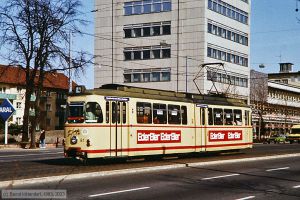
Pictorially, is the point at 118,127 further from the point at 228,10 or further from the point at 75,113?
the point at 228,10

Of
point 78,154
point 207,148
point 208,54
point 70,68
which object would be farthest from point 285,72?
point 78,154

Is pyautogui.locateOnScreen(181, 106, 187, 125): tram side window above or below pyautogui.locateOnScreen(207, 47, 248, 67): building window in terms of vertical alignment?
below

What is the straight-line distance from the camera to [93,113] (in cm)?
1930

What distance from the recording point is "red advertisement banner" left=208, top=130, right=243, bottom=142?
84.8ft

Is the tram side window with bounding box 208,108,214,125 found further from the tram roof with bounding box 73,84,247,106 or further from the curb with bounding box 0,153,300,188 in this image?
the curb with bounding box 0,153,300,188

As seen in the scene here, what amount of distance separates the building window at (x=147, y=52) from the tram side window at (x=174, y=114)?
42343 millimetres

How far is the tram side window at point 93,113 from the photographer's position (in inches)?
756

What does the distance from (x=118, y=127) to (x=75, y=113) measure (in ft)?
5.86

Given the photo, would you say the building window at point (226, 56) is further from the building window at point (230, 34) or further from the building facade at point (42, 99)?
the building facade at point (42, 99)

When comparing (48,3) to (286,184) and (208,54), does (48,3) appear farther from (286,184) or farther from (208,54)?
(286,184)

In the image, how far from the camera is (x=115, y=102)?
1995 cm

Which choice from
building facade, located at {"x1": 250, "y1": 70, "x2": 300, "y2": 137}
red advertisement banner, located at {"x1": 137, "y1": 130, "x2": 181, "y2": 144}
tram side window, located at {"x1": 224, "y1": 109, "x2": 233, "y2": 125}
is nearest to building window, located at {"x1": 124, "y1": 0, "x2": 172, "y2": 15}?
building facade, located at {"x1": 250, "y1": 70, "x2": 300, "y2": 137}

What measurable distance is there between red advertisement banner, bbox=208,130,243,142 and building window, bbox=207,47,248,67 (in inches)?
1442

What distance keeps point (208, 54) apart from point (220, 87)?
5.51 m
